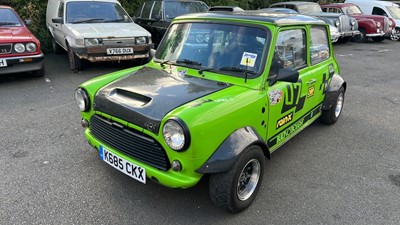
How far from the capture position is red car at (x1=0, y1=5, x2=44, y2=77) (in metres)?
6.16

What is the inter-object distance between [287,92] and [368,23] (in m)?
13.3

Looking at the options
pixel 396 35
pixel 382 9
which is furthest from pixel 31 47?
pixel 382 9

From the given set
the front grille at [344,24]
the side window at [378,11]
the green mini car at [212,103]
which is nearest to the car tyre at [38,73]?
the green mini car at [212,103]

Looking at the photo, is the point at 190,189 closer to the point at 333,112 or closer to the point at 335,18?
the point at 333,112

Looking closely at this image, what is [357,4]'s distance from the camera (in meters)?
17.1

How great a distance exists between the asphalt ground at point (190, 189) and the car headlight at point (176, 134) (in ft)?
2.44

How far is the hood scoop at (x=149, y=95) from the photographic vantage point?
8.28ft

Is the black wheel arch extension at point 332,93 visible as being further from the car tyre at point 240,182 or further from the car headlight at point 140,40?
the car headlight at point 140,40

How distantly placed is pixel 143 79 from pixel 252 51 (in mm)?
1097

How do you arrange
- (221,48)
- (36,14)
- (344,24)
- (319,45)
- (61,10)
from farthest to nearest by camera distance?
(344,24), (36,14), (61,10), (319,45), (221,48)

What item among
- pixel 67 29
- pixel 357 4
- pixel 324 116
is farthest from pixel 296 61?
pixel 357 4

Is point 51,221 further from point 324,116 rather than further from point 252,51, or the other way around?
point 324,116

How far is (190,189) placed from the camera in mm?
3123

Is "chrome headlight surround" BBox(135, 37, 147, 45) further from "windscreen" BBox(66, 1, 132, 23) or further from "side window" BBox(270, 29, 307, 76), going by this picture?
"side window" BBox(270, 29, 307, 76)
